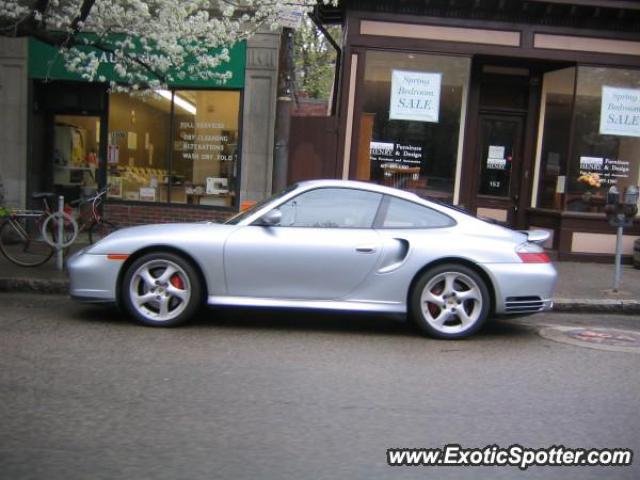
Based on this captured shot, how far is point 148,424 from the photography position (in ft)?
12.4

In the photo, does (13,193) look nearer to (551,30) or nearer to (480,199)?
(480,199)

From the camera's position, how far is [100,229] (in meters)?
10.5

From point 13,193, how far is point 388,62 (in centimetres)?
729

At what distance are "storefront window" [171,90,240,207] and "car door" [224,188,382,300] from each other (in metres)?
6.15

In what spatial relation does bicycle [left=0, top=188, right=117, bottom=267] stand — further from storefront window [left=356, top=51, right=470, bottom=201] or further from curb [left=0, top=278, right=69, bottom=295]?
storefront window [left=356, top=51, right=470, bottom=201]

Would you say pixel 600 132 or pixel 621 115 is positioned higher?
pixel 621 115

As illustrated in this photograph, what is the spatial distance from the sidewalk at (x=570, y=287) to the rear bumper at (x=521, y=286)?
1969 millimetres

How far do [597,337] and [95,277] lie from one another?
490 cm

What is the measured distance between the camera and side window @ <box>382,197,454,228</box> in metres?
6.20

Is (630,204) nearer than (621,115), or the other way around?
(630,204)

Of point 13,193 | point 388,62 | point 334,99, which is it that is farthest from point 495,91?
point 13,193

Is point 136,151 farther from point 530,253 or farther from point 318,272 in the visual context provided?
point 530,253

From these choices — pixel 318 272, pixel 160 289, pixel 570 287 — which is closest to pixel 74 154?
pixel 160 289

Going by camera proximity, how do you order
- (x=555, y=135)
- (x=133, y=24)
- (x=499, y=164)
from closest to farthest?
(x=133, y=24) < (x=555, y=135) < (x=499, y=164)
